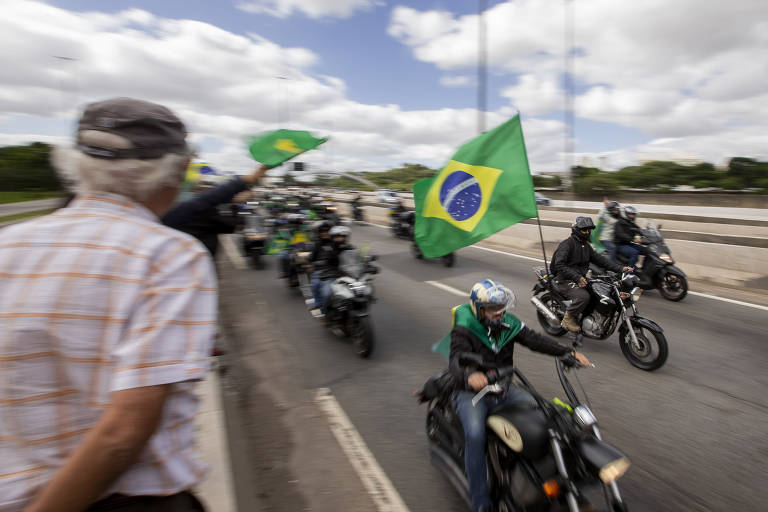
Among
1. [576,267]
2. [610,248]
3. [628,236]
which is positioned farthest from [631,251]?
[576,267]

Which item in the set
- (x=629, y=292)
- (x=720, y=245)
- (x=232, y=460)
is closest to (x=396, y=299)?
(x=629, y=292)

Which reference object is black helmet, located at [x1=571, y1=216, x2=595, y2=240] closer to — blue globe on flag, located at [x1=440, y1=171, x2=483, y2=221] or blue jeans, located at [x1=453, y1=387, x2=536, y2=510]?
blue globe on flag, located at [x1=440, y1=171, x2=483, y2=221]

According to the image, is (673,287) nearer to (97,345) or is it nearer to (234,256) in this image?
(97,345)

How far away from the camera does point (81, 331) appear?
0.86 metres

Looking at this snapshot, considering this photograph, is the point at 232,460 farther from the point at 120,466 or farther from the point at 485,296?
the point at 120,466

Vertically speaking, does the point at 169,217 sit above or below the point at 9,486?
above

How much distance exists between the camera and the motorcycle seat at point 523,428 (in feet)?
7.82

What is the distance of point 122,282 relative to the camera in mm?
887

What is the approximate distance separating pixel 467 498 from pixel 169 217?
3.02 meters

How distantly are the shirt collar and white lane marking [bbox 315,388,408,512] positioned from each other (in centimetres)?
269

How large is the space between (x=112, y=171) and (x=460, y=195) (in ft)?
13.0

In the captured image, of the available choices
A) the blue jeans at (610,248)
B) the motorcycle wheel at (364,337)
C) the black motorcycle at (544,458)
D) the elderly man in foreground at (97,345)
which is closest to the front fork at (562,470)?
the black motorcycle at (544,458)

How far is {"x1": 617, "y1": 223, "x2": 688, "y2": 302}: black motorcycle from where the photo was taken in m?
7.52

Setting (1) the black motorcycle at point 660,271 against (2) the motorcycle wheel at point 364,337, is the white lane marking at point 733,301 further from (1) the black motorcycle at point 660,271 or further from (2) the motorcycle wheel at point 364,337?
(2) the motorcycle wheel at point 364,337
